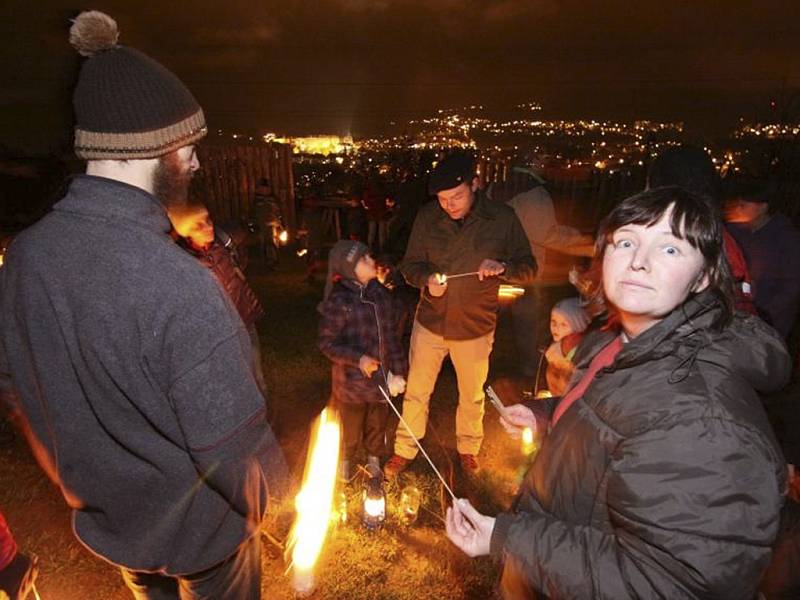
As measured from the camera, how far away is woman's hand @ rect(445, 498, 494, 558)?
1.80m

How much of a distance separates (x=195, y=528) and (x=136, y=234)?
1164mm

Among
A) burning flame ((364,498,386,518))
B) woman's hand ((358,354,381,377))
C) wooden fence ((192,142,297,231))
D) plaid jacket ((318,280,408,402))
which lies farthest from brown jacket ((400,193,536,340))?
wooden fence ((192,142,297,231))

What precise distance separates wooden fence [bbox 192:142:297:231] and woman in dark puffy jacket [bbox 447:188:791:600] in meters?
16.6

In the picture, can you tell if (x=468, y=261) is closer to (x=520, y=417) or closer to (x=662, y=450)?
(x=520, y=417)

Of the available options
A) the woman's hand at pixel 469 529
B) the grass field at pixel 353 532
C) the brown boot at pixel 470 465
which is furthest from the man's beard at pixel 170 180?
the brown boot at pixel 470 465

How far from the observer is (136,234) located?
1597mm

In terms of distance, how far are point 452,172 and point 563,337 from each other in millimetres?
1655

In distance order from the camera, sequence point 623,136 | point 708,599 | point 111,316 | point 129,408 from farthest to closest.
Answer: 1. point 623,136
2. point 129,408
3. point 111,316
4. point 708,599

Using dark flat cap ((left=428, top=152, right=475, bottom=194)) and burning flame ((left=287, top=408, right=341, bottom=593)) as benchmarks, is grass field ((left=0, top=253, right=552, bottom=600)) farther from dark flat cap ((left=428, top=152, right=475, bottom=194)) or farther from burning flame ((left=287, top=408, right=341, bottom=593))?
dark flat cap ((left=428, top=152, right=475, bottom=194))

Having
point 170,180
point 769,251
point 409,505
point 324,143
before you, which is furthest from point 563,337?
point 324,143

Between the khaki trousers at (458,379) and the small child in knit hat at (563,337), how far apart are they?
2.10ft

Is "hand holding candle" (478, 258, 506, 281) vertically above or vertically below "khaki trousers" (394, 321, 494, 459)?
above

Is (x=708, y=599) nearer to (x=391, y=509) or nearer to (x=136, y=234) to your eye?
(x=136, y=234)

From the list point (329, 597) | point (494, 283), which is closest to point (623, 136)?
point (494, 283)
